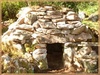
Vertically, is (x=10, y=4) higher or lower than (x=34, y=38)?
higher

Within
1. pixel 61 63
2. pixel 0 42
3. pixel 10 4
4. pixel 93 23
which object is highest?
pixel 10 4

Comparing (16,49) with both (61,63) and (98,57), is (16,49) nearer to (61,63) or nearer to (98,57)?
(61,63)

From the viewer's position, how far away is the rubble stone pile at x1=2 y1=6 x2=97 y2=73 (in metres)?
4.66

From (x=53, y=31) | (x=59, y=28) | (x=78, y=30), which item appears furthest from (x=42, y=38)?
(x=78, y=30)

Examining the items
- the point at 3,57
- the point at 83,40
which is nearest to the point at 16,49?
the point at 3,57

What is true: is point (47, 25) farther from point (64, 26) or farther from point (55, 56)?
point (55, 56)

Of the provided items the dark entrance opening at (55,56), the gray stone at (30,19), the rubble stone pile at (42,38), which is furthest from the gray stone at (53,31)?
the gray stone at (30,19)

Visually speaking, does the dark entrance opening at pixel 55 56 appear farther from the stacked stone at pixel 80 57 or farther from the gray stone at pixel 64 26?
the gray stone at pixel 64 26

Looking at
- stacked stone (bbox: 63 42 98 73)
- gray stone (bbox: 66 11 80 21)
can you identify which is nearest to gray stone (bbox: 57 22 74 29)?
gray stone (bbox: 66 11 80 21)

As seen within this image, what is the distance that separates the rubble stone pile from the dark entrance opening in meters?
0.08

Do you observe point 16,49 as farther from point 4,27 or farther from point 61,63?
point 61,63

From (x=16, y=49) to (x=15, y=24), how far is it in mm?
444

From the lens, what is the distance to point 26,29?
483 cm

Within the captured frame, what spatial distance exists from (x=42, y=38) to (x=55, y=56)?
404mm
